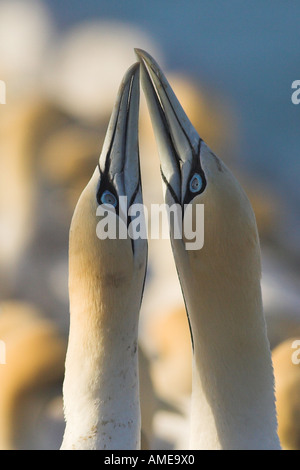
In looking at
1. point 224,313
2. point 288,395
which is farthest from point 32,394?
point 224,313

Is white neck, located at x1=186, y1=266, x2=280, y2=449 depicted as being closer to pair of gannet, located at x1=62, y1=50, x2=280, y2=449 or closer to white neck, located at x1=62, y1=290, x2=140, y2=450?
pair of gannet, located at x1=62, y1=50, x2=280, y2=449

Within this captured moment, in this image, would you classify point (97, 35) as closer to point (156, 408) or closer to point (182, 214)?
point (156, 408)

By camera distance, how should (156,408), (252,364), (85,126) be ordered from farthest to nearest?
(85,126), (156,408), (252,364)

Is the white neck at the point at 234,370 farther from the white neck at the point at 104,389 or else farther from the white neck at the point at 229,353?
the white neck at the point at 104,389

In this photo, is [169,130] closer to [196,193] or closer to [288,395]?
[196,193]

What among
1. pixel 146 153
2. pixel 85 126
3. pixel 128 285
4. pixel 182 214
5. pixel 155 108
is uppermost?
pixel 85 126

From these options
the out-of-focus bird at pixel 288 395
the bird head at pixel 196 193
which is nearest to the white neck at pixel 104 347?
the bird head at pixel 196 193

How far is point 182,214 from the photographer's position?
9.43ft

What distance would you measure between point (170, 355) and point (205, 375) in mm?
1876

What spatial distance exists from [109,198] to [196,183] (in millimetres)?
339

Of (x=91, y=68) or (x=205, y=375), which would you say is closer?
(x=205, y=375)

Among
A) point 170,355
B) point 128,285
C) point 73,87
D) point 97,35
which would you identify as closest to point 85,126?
point 73,87

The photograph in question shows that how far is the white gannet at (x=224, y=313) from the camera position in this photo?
106 inches

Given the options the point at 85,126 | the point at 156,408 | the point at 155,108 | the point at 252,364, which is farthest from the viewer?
the point at 85,126
